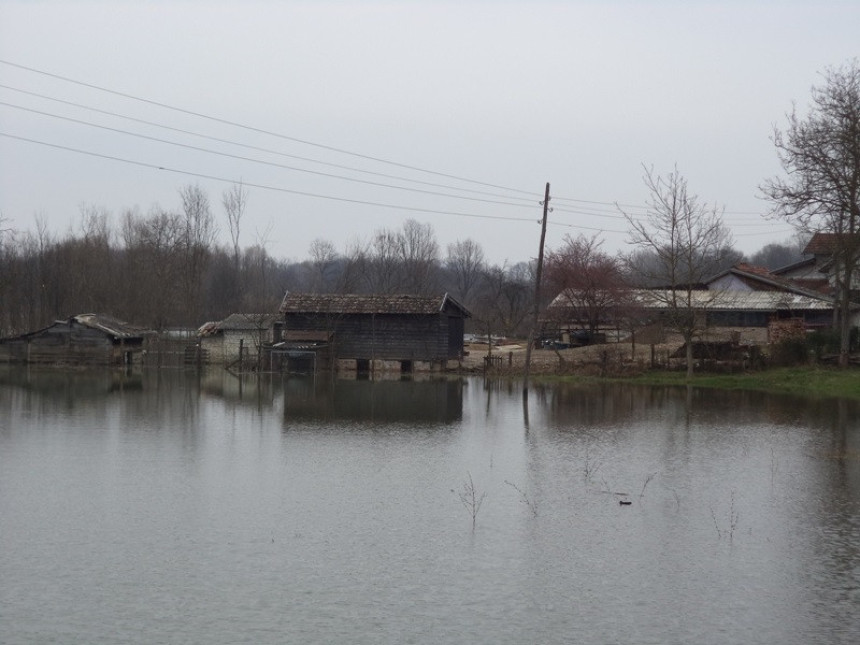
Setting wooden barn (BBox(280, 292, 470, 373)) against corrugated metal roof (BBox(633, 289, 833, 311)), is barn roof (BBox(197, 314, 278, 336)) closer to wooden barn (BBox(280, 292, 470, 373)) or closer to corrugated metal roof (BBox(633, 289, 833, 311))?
wooden barn (BBox(280, 292, 470, 373))

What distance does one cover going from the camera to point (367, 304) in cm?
5181

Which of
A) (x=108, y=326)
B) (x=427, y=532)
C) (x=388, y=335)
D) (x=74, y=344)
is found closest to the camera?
(x=427, y=532)

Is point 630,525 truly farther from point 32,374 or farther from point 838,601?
point 32,374

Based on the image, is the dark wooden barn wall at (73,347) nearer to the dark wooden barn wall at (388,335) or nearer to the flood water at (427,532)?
the dark wooden barn wall at (388,335)

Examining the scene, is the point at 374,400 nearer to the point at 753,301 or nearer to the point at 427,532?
the point at 427,532

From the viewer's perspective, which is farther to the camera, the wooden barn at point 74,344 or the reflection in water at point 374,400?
the wooden barn at point 74,344

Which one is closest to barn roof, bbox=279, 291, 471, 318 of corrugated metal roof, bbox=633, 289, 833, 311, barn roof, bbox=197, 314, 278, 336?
barn roof, bbox=197, 314, 278, 336

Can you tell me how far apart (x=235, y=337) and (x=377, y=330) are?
9.74 metres

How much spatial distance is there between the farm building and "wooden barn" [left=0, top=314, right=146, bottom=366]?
5.07 meters

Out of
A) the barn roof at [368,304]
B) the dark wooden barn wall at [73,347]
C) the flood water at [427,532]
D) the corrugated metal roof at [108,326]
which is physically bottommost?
the flood water at [427,532]

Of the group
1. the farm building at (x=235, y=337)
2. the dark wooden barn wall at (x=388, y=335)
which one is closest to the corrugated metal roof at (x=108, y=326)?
the farm building at (x=235, y=337)

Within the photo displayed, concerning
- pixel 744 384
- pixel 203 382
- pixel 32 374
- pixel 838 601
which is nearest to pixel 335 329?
pixel 203 382

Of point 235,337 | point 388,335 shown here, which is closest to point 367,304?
point 388,335

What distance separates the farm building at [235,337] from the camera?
54.8 metres
